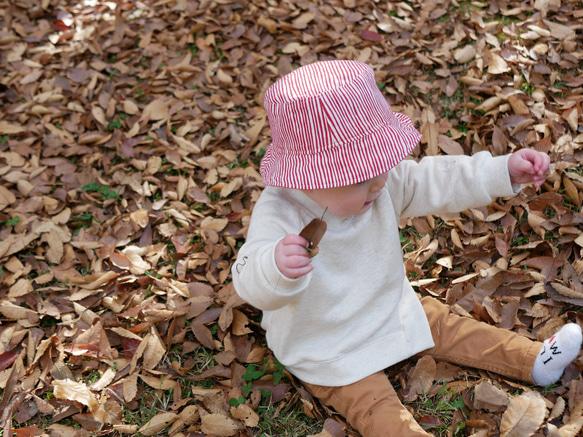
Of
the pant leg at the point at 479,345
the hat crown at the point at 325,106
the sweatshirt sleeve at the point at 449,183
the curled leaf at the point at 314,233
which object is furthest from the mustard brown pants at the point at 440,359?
the hat crown at the point at 325,106

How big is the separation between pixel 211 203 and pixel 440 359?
1.51m

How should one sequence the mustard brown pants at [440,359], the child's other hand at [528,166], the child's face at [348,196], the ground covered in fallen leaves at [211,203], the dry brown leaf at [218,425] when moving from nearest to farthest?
1. the child's face at [348,196]
2. the child's other hand at [528,166]
3. the mustard brown pants at [440,359]
4. the dry brown leaf at [218,425]
5. the ground covered in fallen leaves at [211,203]

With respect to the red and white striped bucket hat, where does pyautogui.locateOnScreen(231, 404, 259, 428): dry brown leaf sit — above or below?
below

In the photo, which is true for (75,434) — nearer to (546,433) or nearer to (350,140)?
(350,140)

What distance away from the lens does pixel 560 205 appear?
2.71 meters

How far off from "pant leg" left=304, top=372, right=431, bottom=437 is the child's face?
709mm

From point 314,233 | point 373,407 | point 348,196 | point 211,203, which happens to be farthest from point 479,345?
point 211,203

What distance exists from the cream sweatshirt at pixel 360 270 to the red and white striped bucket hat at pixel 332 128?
9.4 inches

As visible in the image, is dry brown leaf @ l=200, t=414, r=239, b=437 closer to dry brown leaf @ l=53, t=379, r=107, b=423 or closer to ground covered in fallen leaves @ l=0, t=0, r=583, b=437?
ground covered in fallen leaves @ l=0, t=0, r=583, b=437

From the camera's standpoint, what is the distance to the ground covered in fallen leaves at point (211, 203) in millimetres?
2285

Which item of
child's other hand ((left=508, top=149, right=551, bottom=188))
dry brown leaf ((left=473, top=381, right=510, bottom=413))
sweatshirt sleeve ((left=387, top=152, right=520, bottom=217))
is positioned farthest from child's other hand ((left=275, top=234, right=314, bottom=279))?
dry brown leaf ((left=473, top=381, right=510, bottom=413))

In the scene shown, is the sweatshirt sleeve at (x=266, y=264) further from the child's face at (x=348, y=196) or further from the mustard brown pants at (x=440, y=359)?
the mustard brown pants at (x=440, y=359)

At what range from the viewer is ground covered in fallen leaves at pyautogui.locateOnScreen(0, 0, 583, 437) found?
2285 millimetres

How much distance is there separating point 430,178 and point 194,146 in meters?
1.75
